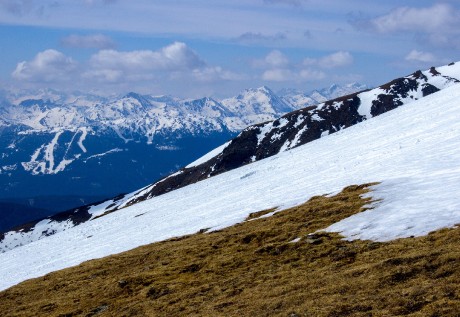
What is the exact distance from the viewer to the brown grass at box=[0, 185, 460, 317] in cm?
1691

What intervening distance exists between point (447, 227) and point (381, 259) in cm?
396

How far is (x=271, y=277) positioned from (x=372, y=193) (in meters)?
12.3

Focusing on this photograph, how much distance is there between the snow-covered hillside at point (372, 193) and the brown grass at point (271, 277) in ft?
5.84

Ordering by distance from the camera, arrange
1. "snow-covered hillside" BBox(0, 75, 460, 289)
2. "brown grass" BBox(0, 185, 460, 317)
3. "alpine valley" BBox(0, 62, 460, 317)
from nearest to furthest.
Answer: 1. "brown grass" BBox(0, 185, 460, 317)
2. "alpine valley" BBox(0, 62, 460, 317)
3. "snow-covered hillside" BBox(0, 75, 460, 289)

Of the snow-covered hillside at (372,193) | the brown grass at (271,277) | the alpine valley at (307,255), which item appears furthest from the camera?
the snow-covered hillside at (372,193)

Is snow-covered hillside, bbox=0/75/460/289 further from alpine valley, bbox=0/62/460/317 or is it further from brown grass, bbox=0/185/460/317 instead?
brown grass, bbox=0/185/460/317

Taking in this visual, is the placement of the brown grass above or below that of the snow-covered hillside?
below

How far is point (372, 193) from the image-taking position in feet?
105

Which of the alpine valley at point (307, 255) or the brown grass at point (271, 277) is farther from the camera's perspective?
the alpine valley at point (307, 255)

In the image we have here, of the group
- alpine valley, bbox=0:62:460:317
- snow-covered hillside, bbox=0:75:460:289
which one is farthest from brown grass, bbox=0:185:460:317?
snow-covered hillside, bbox=0:75:460:289

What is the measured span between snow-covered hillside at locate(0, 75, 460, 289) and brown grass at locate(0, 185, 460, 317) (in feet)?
5.84

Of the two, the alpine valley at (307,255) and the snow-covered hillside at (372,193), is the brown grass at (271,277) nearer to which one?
the alpine valley at (307,255)

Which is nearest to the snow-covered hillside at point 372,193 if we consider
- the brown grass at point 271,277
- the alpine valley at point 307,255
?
the alpine valley at point 307,255

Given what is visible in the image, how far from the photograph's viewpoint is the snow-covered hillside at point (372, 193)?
25594 millimetres
